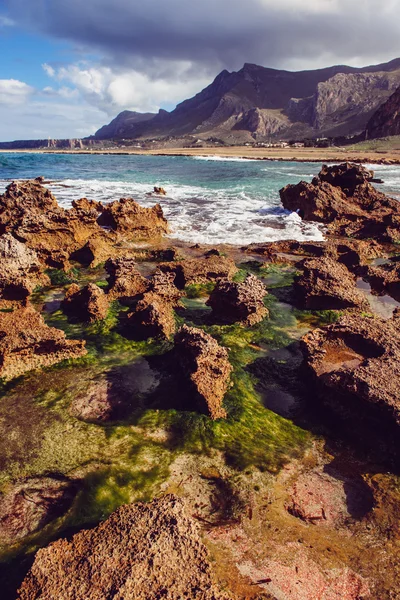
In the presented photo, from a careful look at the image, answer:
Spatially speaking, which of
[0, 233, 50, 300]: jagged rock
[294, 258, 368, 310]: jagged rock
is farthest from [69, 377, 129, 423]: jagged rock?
[294, 258, 368, 310]: jagged rock

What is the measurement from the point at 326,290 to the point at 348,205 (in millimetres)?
11430

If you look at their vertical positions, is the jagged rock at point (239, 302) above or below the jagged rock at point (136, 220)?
below

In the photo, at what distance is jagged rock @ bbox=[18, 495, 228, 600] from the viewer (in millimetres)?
2410

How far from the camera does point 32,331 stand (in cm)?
578

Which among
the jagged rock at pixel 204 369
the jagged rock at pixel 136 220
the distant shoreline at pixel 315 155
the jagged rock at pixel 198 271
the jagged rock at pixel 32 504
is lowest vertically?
the jagged rock at pixel 32 504

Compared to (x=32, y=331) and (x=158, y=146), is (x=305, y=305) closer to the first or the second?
(x=32, y=331)

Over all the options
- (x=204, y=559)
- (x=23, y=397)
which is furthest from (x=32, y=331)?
(x=204, y=559)

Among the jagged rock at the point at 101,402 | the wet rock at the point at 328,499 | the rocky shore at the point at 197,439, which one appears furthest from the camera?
the jagged rock at the point at 101,402

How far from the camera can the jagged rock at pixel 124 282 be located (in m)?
8.46

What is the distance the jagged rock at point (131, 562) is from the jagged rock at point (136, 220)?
12.3m

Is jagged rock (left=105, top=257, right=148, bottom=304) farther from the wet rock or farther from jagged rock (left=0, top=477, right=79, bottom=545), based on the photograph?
the wet rock

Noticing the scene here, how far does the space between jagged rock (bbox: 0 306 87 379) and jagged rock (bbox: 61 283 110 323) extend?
1278 mm

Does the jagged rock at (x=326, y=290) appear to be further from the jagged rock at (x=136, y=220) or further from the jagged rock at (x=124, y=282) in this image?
the jagged rock at (x=136, y=220)

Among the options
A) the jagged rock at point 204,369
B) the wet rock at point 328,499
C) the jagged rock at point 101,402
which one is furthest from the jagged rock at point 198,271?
the wet rock at point 328,499
